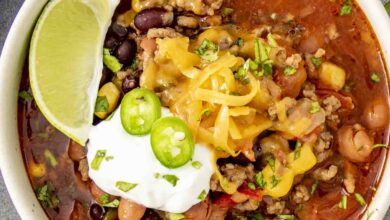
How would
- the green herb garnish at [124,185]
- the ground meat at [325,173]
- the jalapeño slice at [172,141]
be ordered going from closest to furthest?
the jalapeño slice at [172,141]
the green herb garnish at [124,185]
the ground meat at [325,173]

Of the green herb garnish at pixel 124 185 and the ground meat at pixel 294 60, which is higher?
the ground meat at pixel 294 60

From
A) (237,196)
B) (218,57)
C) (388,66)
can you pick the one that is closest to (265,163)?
(237,196)

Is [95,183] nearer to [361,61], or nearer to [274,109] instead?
[274,109]

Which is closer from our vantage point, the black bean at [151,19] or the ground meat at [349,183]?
the black bean at [151,19]

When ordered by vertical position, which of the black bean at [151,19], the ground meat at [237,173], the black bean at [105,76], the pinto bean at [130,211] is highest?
the black bean at [151,19]

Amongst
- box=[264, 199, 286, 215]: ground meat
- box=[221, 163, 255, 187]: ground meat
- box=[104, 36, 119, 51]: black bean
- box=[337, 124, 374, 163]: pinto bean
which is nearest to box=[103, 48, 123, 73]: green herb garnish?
box=[104, 36, 119, 51]: black bean

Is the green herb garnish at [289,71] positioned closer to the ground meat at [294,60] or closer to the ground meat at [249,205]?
the ground meat at [294,60]

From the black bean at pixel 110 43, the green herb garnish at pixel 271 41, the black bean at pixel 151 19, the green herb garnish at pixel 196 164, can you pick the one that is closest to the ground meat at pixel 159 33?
the black bean at pixel 151 19

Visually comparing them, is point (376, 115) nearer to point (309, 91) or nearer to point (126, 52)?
point (309, 91)

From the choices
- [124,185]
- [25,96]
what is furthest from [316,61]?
[25,96]

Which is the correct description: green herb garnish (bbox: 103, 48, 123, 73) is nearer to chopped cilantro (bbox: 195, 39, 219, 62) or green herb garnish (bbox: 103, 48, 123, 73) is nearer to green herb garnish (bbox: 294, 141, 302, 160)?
chopped cilantro (bbox: 195, 39, 219, 62)
